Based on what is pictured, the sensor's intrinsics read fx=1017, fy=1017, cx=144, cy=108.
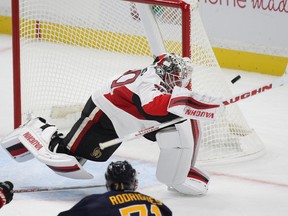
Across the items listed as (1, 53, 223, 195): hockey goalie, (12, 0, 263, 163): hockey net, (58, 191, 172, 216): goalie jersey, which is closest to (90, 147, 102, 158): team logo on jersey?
(1, 53, 223, 195): hockey goalie

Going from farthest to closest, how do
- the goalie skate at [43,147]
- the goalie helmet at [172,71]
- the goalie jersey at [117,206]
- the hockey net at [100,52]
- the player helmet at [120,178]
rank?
the hockey net at [100,52], the goalie skate at [43,147], the goalie helmet at [172,71], the player helmet at [120,178], the goalie jersey at [117,206]

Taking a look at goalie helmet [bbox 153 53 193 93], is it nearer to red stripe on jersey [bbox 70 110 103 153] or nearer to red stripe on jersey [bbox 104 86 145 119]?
red stripe on jersey [bbox 104 86 145 119]

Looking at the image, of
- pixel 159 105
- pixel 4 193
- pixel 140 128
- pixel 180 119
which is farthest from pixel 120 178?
pixel 140 128

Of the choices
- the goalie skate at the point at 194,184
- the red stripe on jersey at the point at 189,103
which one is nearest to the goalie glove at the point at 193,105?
the red stripe on jersey at the point at 189,103

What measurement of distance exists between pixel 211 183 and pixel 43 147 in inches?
35.5

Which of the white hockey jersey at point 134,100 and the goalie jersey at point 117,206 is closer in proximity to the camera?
the goalie jersey at point 117,206

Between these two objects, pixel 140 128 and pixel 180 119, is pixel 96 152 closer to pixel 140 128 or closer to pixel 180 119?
pixel 140 128

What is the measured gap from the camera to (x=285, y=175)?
547 cm

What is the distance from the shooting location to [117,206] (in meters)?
3.41

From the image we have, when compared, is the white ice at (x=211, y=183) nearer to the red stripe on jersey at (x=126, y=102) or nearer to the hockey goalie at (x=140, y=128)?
the hockey goalie at (x=140, y=128)

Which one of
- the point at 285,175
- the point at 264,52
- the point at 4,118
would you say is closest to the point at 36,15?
the point at 4,118

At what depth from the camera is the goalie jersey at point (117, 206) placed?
3404 mm

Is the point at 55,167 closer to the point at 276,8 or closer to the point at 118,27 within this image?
the point at 118,27

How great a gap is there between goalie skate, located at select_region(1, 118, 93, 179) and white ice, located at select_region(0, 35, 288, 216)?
0.12 m
